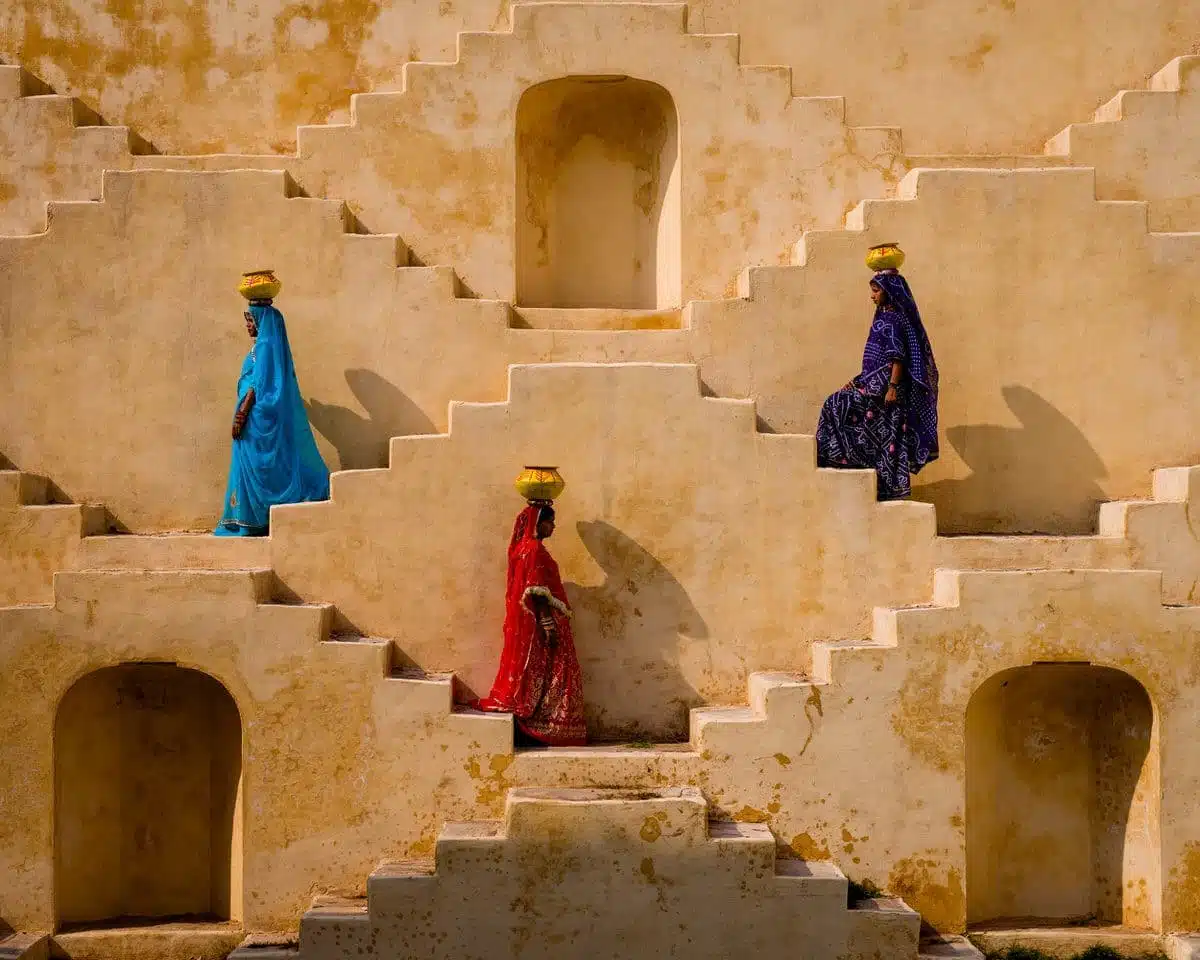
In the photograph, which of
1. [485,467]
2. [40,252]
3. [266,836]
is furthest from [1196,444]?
[40,252]

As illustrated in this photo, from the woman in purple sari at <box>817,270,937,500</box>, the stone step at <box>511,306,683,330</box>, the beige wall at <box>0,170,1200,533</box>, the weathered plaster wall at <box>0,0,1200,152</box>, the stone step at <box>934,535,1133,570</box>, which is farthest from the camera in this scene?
the weathered plaster wall at <box>0,0,1200,152</box>

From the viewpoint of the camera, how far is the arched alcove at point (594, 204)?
45.3ft

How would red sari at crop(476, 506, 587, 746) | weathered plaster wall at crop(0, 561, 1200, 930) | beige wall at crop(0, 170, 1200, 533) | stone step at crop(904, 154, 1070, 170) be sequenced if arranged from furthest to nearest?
stone step at crop(904, 154, 1070, 170)
beige wall at crop(0, 170, 1200, 533)
red sari at crop(476, 506, 587, 746)
weathered plaster wall at crop(0, 561, 1200, 930)

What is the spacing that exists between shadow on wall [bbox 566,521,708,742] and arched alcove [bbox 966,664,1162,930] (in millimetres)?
2011

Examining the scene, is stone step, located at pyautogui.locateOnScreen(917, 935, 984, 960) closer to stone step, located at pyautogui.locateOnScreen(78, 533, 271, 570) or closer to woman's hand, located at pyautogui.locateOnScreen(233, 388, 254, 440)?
stone step, located at pyautogui.locateOnScreen(78, 533, 271, 570)

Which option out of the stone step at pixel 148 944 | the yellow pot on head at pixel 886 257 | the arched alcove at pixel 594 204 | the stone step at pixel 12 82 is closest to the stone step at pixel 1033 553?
the yellow pot on head at pixel 886 257

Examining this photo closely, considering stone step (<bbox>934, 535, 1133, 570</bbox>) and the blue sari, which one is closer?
stone step (<bbox>934, 535, 1133, 570</bbox>)

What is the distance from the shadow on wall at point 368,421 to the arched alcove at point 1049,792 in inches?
177

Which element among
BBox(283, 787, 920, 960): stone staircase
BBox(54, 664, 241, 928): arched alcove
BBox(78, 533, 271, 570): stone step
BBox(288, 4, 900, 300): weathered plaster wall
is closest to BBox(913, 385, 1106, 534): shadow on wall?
BBox(288, 4, 900, 300): weathered plaster wall

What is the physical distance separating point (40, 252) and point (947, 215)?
21.7 ft

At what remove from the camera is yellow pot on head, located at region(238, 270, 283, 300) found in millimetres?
11781

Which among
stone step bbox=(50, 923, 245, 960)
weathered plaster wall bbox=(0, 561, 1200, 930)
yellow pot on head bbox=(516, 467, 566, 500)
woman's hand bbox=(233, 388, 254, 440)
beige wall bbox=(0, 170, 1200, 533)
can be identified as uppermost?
beige wall bbox=(0, 170, 1200, 533)

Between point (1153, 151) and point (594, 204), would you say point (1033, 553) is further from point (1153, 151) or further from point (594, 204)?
point (594, 204)

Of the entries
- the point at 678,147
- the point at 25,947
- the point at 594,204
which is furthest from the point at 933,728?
the point at 25,947
